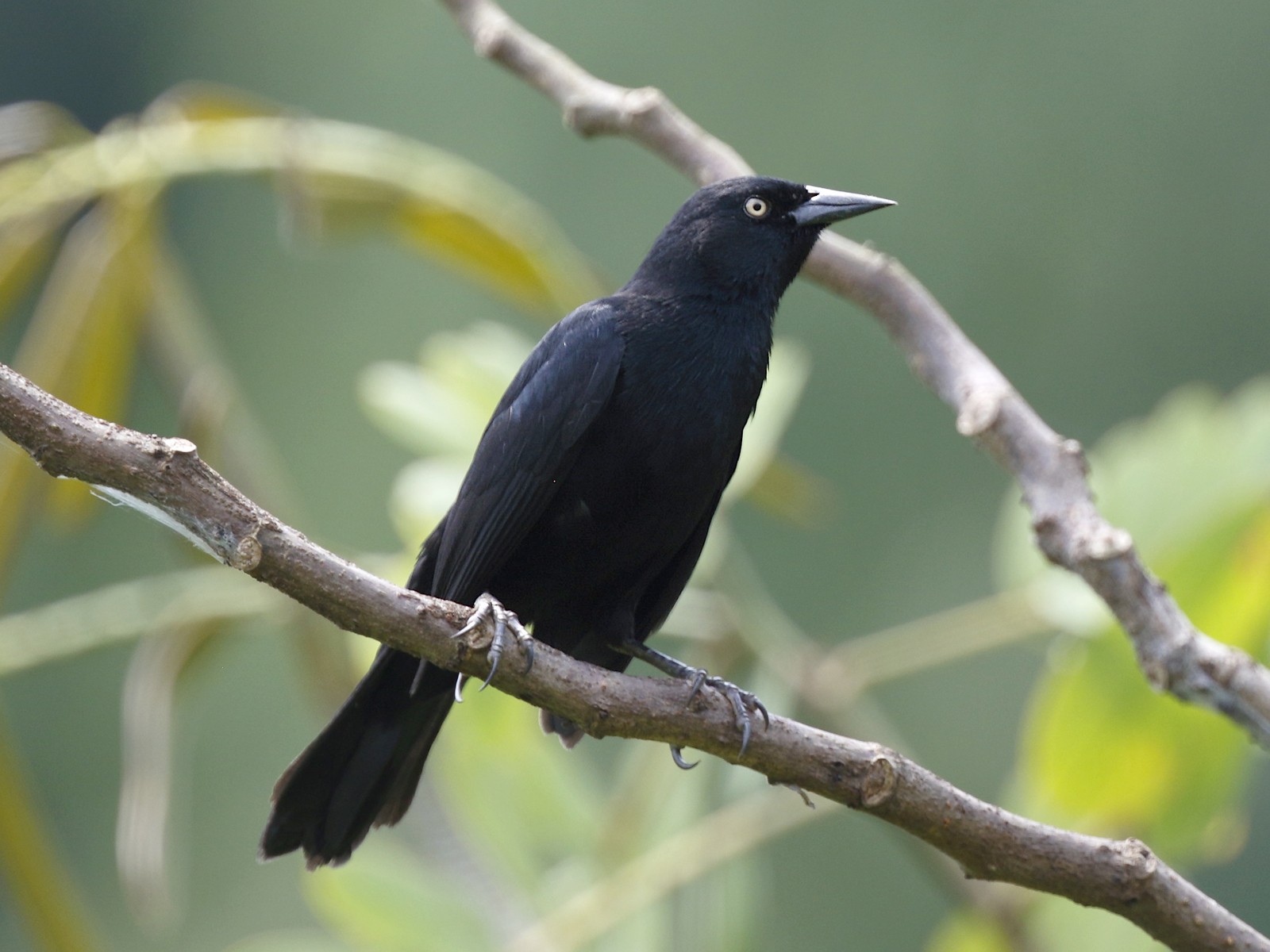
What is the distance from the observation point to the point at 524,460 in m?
2.79

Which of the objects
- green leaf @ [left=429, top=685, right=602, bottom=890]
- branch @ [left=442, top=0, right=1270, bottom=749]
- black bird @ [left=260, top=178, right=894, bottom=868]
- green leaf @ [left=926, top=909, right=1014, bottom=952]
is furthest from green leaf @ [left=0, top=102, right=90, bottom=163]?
green leaf @ [left=926, top=909, right=1014, bottom=952]

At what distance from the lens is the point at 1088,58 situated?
10.7 m

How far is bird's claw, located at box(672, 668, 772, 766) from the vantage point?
229cm

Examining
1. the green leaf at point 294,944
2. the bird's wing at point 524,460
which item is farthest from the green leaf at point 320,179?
the green leaf at point 294,944

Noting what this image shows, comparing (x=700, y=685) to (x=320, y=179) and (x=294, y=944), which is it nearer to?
(x=320, y=179)

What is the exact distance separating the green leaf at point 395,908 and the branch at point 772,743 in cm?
133

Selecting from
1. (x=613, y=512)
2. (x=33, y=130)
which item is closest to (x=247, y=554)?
(x=613, y=512)

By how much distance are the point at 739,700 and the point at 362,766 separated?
0.77 metres

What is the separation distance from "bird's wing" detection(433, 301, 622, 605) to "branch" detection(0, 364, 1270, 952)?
1.75 ft

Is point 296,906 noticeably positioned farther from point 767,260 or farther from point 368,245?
point 767,260

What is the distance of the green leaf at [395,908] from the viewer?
338cm

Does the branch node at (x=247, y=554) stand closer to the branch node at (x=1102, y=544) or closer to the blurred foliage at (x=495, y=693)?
the blurred foliage at (x=495, y=693)

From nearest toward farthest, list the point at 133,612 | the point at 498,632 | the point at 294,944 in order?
1. the point at 498,632
2. the point at 133,612
3. the point at 294,944

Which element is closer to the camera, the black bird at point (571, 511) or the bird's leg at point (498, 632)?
the bird's leg at point (498, 632)
